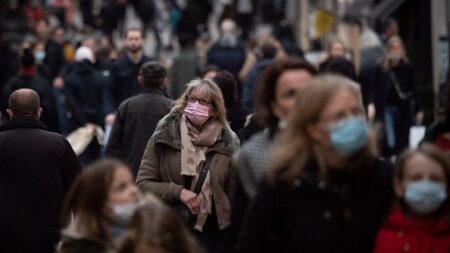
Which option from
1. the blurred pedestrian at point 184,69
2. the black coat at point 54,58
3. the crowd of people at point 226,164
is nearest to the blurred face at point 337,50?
the crowd of people at point 226,164

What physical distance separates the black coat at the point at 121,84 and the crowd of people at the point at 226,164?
2cm

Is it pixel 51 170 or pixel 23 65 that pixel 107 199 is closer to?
pixel 51 170

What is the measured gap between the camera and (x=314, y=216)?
242 inches

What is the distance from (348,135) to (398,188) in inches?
18.1

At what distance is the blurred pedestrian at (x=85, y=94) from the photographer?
18.2 m

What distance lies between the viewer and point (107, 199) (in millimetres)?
6293

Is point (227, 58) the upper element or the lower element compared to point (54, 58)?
upper

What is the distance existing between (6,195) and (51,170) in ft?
1.26

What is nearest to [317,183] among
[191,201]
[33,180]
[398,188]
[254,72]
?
[398,188]

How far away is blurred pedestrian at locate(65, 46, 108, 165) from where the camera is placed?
59.6 ft

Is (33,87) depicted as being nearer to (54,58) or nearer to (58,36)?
(54,58)

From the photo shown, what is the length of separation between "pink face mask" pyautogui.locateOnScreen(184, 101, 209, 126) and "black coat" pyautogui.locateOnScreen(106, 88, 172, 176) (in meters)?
2.39

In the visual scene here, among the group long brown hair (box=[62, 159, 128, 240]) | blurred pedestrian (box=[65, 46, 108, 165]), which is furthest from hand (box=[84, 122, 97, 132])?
long brown hair (box=[62, 159, 128, 240])

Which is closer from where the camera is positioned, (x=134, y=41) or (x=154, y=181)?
(x=154, y=181)
